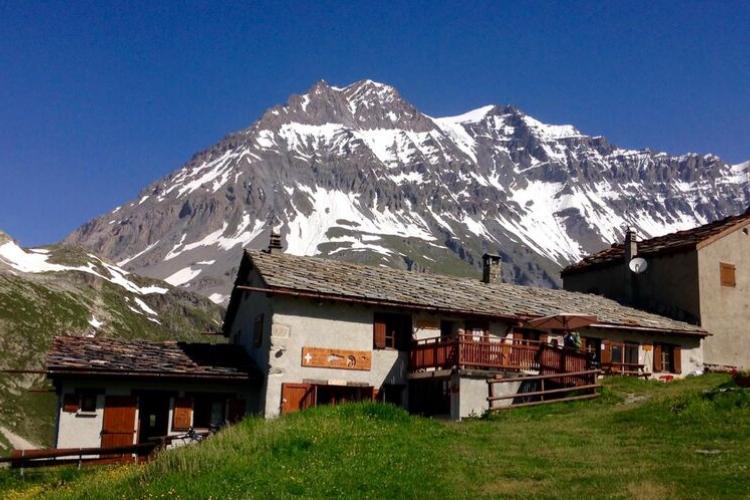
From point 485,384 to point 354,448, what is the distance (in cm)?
1150

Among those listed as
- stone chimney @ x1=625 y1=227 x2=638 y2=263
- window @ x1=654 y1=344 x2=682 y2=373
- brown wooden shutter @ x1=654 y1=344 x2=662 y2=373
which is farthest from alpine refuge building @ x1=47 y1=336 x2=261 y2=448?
stone chimney @ x1=625 y1=227 x2=638 y2=263

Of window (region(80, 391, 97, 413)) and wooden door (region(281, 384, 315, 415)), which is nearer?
window (region(80, 391, 97, 413))

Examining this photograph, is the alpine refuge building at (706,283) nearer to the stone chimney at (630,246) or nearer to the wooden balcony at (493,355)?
the stone chimney at (630,246)

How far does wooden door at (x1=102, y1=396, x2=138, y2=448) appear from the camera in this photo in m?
26.6

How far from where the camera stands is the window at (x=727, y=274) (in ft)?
135

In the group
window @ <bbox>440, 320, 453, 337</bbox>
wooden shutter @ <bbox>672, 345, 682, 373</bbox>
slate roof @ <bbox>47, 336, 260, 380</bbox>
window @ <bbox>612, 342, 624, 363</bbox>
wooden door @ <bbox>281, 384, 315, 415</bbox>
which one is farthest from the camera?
wooden shutter @ <bbox>672, 345, 682, 373</bbox>

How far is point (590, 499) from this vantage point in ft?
43.8

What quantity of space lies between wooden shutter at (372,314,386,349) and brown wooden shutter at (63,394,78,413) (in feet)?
34.1

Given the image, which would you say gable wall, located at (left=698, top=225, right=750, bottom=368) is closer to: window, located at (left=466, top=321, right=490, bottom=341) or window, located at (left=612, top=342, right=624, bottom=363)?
window, located at (left=612, top=342, right=624, bottom=363)

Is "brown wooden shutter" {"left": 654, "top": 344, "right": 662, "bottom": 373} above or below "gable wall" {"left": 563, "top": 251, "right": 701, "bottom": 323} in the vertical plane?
below

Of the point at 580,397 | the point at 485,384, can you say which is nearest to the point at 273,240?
the point at 485,384

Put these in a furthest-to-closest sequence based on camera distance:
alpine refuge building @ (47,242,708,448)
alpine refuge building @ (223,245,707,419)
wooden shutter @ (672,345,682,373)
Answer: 1. wooden shutter @ (672,345,682,373)
2. alpine refuge building @ (223,245,707,419)
3. alpine refuge building @ (47,242,708,448)

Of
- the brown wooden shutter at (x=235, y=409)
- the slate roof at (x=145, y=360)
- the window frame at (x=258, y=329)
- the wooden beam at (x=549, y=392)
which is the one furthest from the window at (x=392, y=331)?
the brown wooden shutter at (x=235, y=409)

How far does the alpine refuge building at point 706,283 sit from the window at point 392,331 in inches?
677
